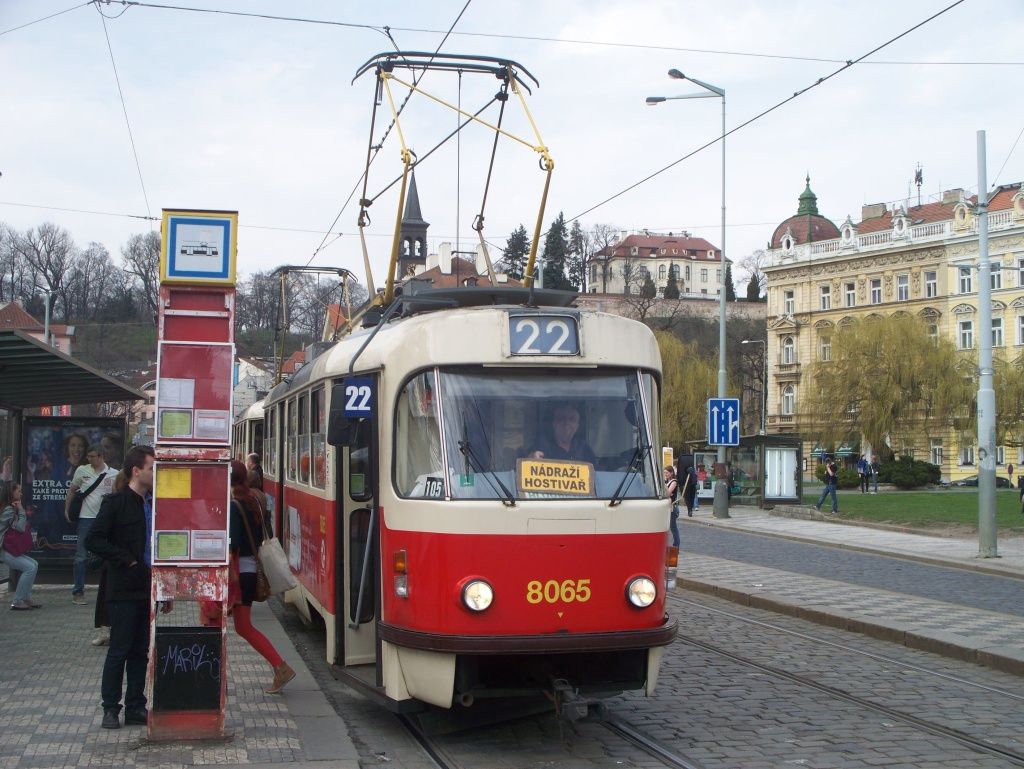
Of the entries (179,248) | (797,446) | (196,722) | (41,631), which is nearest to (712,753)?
(196,722)

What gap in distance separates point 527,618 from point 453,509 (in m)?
0.78

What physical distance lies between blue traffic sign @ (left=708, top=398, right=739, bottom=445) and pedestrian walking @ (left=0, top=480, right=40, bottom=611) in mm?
21926

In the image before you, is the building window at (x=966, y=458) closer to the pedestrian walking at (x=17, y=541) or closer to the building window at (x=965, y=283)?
the building window at (x=965, y=283)

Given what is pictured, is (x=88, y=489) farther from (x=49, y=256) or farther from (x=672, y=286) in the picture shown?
(x=672, y=286)

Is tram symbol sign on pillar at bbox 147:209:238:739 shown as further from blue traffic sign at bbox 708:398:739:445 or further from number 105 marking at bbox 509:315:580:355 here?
blue traffic sign at bbox 708:398:739:445

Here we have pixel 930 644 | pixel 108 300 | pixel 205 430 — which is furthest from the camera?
pixel 108 300

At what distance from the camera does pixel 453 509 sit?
23.8ft

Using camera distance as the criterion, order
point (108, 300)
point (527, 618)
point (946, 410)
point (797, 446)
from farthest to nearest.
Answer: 1. point (108, 300)
2. point (946, 410)
3. point (797, 446)
4. point (527, 618)

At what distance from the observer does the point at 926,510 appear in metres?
35.2

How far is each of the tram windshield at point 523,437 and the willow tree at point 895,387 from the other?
2030 inches

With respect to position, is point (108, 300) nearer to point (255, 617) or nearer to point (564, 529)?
point (255, 617)

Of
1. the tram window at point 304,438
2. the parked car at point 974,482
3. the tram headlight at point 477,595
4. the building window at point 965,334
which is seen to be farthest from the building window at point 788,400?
the tram headlight at point 477,595

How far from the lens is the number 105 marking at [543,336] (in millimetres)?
7703

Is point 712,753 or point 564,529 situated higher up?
point 564,529
